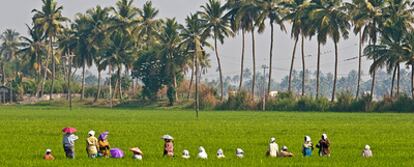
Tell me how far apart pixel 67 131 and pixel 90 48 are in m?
91.7

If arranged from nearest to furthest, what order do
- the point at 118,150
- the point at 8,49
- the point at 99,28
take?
the point at 118,150
the point at 99,28
the point at 8,49

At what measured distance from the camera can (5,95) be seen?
122 m

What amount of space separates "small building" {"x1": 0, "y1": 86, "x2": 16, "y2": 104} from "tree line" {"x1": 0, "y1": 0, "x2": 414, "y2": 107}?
1.53 metres

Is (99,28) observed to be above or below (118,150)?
above

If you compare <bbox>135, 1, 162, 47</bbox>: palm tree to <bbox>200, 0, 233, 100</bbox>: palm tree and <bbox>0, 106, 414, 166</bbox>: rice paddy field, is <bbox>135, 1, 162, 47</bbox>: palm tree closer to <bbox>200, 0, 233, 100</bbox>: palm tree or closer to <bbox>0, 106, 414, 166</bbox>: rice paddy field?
<bbox>200, 0, 233, 100</bbox>: palm tree

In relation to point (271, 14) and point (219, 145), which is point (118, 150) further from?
point (271, 14)

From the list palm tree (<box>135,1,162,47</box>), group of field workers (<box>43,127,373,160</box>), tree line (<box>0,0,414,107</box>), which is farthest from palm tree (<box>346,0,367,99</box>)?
group of field workers (<box>43,127,373,160</box>)

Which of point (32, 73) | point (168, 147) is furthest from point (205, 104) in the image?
point (168, 147)

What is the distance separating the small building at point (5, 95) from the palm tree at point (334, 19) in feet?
150

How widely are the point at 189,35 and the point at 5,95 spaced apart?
2899cm

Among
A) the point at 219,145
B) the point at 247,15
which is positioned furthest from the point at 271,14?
the point at 219,145

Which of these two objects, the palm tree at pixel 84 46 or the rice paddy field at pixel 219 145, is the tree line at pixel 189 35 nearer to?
the palm tree at pixel 84 46

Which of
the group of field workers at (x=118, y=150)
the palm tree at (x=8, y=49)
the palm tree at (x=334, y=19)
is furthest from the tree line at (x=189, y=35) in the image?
the group of field workers at (x=118, y=150)

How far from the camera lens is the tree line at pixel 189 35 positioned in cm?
8756
